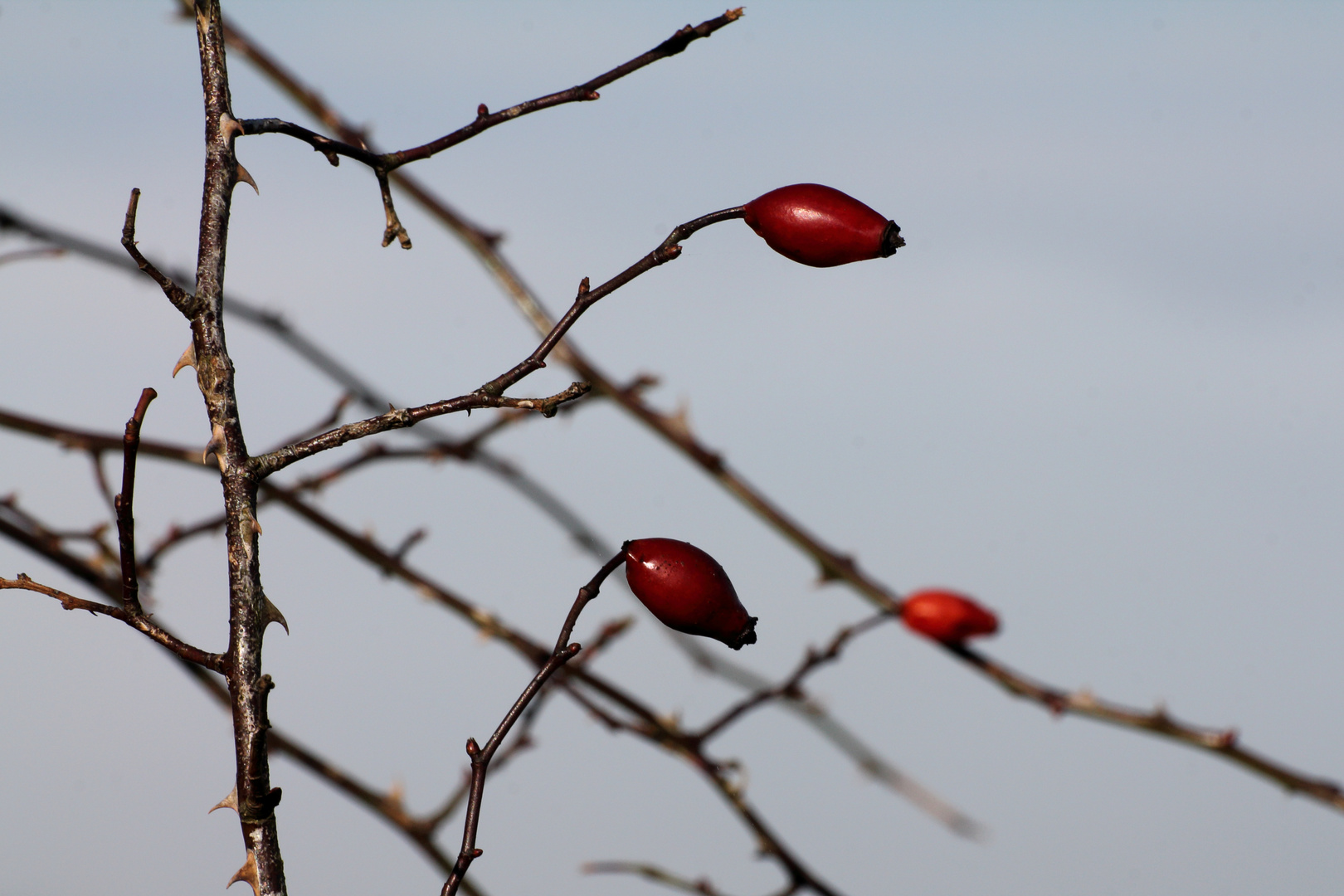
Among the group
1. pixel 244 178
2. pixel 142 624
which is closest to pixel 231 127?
pixel 244 178


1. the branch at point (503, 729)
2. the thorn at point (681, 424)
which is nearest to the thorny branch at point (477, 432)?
Answer: the thorn at point (681, 424)

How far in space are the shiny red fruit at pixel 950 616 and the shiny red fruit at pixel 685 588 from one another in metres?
Answer: 0.57

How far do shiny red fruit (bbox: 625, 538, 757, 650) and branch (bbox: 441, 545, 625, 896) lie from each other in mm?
28

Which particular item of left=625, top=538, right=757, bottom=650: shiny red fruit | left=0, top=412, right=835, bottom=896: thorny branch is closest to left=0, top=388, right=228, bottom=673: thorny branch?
left=625, top=538, right=757, bottom=650: shiny red fruit

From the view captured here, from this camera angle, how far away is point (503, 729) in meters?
0.76

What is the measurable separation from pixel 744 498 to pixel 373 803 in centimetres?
55

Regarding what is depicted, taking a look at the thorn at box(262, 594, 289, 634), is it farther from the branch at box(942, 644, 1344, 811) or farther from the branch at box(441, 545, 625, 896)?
the branch at box(942, 644, 1344, 811)

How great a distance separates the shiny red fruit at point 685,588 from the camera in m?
0.72

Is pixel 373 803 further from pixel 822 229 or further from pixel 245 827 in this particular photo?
pixel 822 229

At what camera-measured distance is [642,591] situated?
726 mm

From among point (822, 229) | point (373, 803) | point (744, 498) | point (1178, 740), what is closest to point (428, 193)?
point (744, 498)

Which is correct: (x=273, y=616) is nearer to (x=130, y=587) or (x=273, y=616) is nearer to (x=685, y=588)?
(x=130, y=587)

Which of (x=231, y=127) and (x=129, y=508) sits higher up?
(x=231, y=127)

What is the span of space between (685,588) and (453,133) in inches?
12.6
